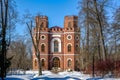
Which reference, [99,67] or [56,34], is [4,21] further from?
[56,34]

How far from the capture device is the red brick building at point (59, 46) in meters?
70.8

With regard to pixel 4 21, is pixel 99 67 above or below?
below

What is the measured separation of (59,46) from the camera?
238 feet

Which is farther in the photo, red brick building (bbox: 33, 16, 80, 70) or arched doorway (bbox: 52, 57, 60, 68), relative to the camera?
arched doorway (bbox: 52, 57, 60, 68)

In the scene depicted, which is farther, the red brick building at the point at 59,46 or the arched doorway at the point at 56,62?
the arched doorway at the point at 56,62

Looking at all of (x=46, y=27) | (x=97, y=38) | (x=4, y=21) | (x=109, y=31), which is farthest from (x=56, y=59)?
(x=4, y=21)

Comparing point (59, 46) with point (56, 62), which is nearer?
point (59, 46)

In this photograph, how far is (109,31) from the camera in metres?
30.2

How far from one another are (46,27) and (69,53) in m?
8.37

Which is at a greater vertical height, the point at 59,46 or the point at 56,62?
the point at 59,46

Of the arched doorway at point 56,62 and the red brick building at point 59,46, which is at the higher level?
the red brick building at point 59,46

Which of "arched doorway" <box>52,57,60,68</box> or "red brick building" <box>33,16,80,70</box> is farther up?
"red brick building" <box>33,16,80,70</box>

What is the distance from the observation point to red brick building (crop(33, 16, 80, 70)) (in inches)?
2788

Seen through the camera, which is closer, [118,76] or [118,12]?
[118,76]
